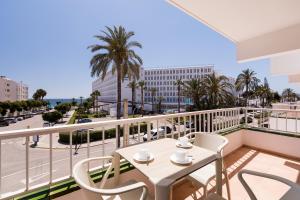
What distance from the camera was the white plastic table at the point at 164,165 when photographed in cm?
108

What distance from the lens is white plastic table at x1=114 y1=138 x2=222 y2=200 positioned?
42.4 inches

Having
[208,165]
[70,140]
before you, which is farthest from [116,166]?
[208,165]

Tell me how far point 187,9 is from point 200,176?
2418 mm

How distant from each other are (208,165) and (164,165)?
0.99 meters

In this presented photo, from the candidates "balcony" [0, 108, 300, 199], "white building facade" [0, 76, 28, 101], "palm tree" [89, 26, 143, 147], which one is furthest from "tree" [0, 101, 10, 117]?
"balcony" [0, 108, 300, 199]

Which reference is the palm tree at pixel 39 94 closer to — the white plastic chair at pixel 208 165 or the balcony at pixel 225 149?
the balcony at pixel 225 149

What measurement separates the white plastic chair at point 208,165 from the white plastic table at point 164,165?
19cm

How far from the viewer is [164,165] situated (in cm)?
132

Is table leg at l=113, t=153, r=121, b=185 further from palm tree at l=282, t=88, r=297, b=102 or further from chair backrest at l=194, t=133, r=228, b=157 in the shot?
palm tree at l=282, t=88, r=297, b=102

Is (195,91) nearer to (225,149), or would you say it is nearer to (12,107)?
(225,149)

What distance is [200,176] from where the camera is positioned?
181 centimetres

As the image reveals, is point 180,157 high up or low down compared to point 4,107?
up

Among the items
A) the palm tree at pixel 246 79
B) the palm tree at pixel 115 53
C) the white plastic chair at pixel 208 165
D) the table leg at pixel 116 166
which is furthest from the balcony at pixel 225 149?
the palm tree at pixel 246 79

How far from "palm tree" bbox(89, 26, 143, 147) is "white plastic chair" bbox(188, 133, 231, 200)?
32.4 feet
